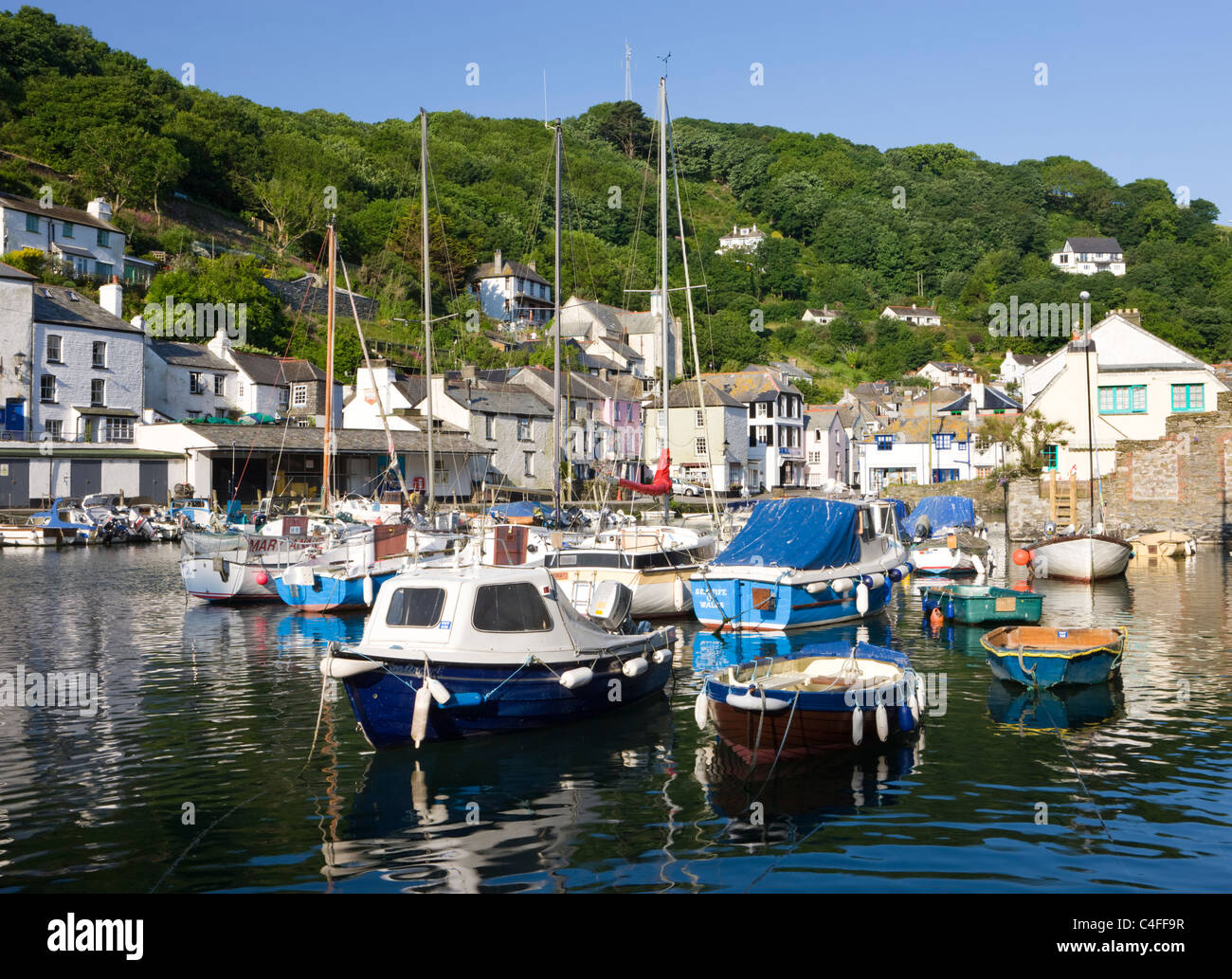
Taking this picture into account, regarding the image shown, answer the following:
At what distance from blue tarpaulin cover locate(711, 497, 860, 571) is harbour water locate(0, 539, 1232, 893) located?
19.3ft

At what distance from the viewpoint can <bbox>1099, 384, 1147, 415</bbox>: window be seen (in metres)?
57.5

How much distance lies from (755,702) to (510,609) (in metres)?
4.25

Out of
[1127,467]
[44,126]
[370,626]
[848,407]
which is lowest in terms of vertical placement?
[370,626]

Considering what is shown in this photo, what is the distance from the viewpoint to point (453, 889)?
10.5 metres

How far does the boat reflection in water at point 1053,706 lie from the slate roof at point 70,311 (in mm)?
66080

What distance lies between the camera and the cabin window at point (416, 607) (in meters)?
15.9

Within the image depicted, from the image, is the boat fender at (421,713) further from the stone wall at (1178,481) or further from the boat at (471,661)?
the stone wall at (1178,481)

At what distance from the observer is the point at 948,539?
41.1 meters

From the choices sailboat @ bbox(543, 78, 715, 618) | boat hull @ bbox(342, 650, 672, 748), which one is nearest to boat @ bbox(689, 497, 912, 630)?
sailboat @ bbox(543, 78, 715, 618)

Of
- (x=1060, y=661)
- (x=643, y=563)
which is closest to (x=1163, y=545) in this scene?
(x=643, y=563)

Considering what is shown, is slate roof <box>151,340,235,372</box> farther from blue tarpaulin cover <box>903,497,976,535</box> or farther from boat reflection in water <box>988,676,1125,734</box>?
boat reflection in water <box>988,676,1125,734</box>
